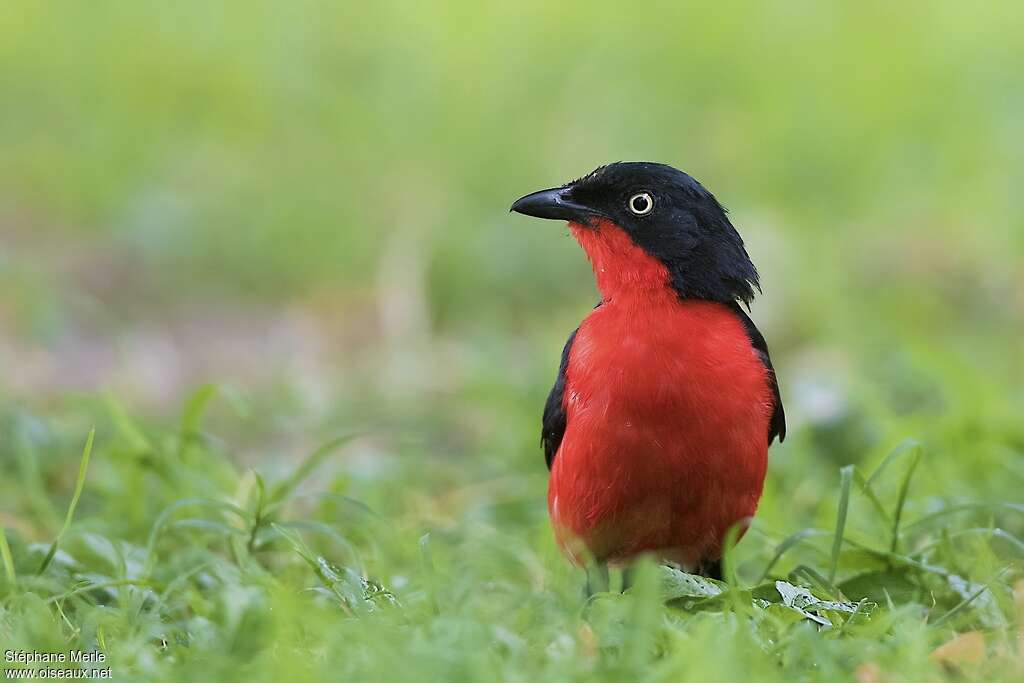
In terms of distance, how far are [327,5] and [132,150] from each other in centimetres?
197

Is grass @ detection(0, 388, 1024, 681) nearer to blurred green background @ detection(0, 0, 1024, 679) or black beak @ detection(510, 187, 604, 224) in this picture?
blurred green background @ detection(0, 0, 1024, 679)

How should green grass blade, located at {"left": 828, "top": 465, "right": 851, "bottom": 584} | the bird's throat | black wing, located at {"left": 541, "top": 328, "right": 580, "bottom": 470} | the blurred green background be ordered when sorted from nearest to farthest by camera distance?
green grass blade, located at {"left": 828, "top": 465, "right": 851, "bottom": 584}, the bird's throat, black wing, located at {"left": 541, "top": 328, "right": 580, "bottom": 470}, the blurred green background

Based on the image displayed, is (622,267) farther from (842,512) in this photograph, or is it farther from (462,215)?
(462,215)

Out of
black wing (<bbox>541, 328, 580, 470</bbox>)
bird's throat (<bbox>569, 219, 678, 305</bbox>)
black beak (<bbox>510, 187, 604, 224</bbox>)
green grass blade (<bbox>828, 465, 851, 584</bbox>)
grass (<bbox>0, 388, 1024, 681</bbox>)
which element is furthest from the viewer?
black beak (<bbox>510, 187, 604, 224</bbox>)

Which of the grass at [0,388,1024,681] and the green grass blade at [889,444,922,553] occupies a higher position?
the green grass blade at [889,444,922,553]

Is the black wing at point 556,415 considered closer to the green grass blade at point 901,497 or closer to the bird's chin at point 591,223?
the bird's chin at point 591,223

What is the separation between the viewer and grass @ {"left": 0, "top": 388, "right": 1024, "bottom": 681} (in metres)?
3.00

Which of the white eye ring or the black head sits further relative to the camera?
the white eye ring

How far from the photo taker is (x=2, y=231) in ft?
28.9

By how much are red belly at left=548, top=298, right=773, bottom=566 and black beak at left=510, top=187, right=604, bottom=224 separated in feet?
1.08

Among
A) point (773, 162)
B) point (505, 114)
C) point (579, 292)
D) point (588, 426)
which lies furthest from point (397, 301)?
point (588, 426)

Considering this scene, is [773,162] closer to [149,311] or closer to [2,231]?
[149,311]

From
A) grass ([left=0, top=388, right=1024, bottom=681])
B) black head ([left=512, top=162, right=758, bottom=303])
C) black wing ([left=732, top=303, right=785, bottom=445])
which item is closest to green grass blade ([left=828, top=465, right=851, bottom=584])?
grass ([left=0, top=388, right=1024, bottom=681])

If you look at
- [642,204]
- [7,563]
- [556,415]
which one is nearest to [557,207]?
[642,204]
